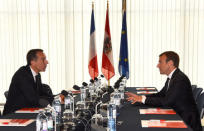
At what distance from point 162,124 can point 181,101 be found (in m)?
1.10

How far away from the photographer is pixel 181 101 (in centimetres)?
348

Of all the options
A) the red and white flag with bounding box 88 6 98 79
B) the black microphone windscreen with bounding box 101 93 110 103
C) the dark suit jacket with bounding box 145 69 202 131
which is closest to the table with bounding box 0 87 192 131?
the dark suit jacket with bounding box 145 69 202 131

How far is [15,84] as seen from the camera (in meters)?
3.72

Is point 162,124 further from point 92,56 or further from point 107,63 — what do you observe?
point 92,56

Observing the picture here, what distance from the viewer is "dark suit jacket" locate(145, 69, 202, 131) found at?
341 centimetres

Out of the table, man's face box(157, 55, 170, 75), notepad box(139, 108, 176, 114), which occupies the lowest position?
notepad box(139, 108, 176, 114)

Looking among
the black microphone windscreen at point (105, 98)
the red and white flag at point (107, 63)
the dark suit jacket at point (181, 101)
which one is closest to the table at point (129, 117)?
the dark suit jacket at point (181, 101)

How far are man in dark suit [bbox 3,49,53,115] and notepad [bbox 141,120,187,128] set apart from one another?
1.51 metres

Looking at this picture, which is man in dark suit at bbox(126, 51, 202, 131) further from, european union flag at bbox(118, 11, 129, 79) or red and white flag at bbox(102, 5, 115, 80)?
european union flag at bbox(118, 11, 129, 79)

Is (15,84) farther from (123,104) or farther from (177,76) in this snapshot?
(177,76)

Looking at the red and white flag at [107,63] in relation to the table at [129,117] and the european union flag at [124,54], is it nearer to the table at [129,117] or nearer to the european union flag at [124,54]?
the european union flag at [124,54]

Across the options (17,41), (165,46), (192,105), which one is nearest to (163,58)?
(192,105)

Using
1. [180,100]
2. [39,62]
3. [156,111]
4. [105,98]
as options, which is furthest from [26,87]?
[180,100]

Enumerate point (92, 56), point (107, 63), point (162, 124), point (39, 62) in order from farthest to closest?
point (92, 56), point (107, 63), point (39, 62), point (162, 124)
